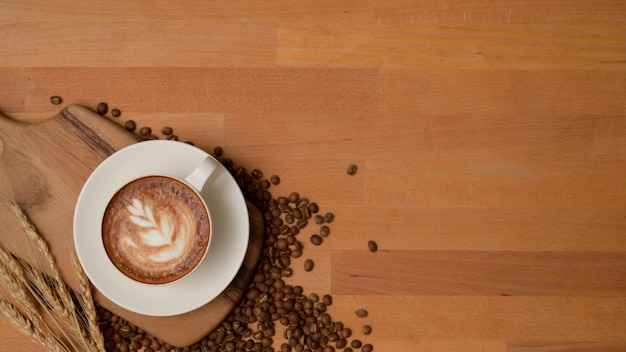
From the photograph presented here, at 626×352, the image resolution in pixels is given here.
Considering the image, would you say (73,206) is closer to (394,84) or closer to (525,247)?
(394,84)

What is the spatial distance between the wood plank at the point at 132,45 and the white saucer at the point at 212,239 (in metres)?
0.32

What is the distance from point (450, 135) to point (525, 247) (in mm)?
360

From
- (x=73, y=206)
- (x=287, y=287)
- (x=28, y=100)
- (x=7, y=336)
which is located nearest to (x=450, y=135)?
(x=287, y=287)

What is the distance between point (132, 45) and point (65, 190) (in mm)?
419

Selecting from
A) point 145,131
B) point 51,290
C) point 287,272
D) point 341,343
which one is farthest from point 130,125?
point 341,343

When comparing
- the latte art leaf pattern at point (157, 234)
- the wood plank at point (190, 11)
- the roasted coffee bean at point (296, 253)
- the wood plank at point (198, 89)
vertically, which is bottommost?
the roasted coffee bean at point (296, 253)

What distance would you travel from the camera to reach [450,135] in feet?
5.58

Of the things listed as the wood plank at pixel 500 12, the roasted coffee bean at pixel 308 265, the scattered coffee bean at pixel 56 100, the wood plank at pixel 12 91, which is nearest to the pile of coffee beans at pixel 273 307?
the roasted coffee bean at pixel 308 265

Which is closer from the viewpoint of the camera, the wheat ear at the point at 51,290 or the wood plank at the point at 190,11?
the wheat ear at the point at 51,290

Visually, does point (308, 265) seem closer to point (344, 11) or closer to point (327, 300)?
→ point (327, 300)

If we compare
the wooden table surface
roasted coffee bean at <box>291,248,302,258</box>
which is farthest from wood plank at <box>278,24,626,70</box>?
roasted coffee bean at <box>291,248,302,258</box>

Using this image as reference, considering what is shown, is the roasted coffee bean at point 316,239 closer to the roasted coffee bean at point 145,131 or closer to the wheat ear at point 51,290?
the roasted coffee bean at point 145,131

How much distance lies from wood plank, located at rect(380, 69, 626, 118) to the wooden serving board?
0.52m

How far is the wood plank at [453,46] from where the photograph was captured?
66.9 inches
